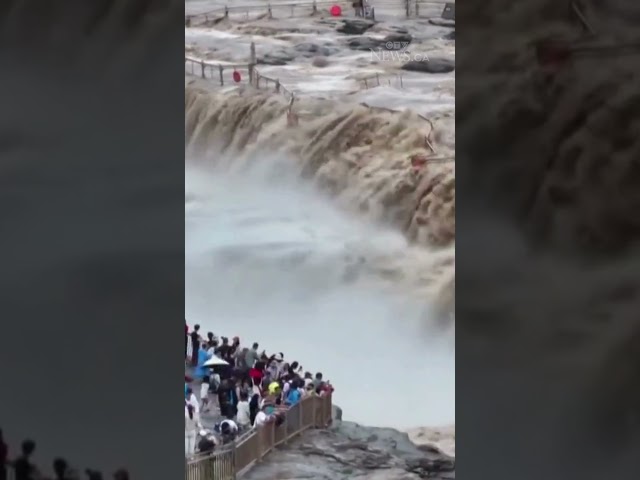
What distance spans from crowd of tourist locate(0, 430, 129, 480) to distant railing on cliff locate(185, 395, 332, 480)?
362mm

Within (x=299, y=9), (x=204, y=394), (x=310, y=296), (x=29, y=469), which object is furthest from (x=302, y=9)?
(x=29, y=469)

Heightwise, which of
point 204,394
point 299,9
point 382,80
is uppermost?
point 299,9

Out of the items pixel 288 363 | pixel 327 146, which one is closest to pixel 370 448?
pixel 288 363

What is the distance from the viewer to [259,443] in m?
3.49

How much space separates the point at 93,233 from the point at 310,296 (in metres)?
1.04

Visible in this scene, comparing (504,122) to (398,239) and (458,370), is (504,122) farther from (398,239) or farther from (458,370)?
(458,370)

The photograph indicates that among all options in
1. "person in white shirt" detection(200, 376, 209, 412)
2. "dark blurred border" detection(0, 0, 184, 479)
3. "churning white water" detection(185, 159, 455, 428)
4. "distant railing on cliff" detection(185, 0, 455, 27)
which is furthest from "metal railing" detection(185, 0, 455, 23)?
"person in white shirt" detection(200, 376, 209, 412)

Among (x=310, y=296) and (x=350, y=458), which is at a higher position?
(x=310, y=296)

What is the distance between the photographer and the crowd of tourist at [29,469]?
3455mm

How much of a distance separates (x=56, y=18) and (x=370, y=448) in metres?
2.45

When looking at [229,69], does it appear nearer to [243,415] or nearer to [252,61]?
[252,61]

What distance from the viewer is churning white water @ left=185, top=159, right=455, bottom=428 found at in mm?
3447

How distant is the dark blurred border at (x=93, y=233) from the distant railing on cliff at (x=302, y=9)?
13 centimetres

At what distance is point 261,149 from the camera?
3498mm
